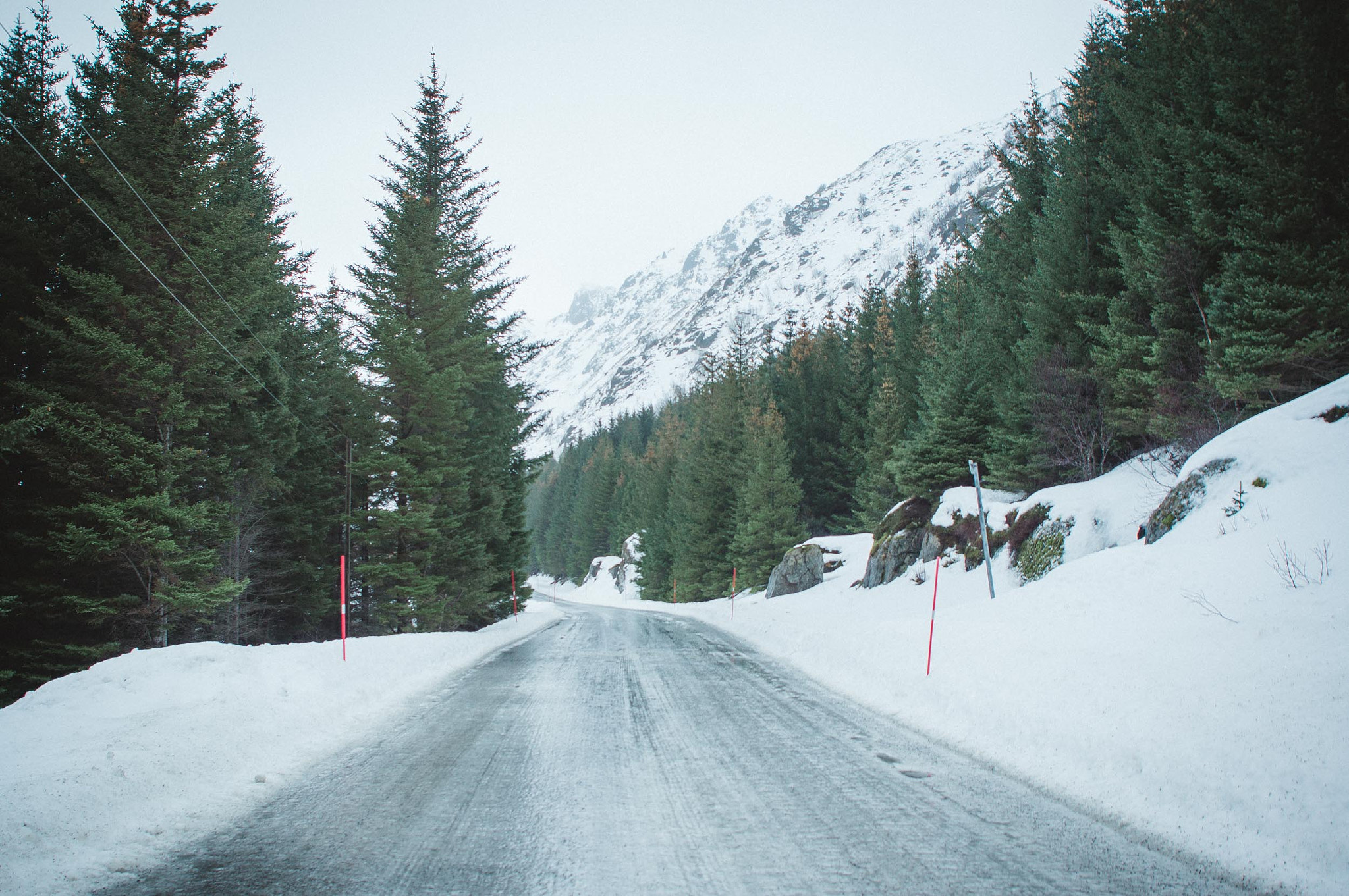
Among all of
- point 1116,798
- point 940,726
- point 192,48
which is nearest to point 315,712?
point 940,726

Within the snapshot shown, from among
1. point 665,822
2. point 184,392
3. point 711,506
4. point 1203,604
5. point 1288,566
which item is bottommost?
point 665,822

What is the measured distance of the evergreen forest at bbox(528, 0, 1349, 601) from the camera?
39.6ft

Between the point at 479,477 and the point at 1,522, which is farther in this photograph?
the point at 479,477

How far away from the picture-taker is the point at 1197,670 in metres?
5.11

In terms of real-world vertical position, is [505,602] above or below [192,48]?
below

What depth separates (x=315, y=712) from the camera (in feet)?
22.6

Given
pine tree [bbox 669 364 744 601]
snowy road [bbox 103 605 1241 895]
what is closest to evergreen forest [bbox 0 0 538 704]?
snowy road [bbox 103 605 1241 895]

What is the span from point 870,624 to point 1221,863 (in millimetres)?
10003

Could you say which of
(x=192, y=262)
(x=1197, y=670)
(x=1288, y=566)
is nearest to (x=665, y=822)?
(x=1197, y=670)

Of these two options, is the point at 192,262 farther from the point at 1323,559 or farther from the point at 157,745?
the point at 1323,559

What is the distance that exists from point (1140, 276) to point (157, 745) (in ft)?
65.7

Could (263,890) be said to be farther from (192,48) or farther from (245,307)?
(192,48)

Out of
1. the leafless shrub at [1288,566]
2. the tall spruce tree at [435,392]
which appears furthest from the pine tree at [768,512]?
the leafless shrub at [1288,566]

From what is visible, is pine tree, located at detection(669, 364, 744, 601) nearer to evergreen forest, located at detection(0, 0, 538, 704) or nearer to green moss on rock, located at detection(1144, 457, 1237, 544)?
evergreen forest, located at detection(0, 0, 538, 704)
